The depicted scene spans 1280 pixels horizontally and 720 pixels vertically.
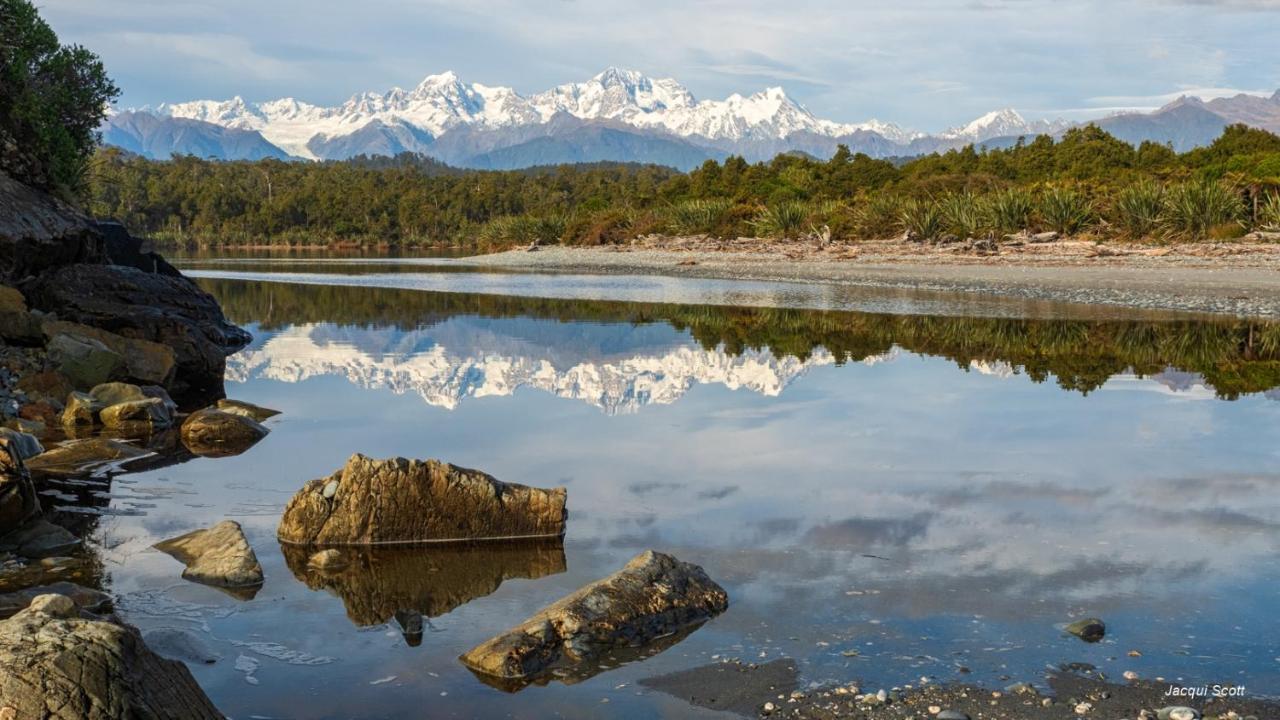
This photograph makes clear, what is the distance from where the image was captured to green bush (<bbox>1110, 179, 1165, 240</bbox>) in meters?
39.8

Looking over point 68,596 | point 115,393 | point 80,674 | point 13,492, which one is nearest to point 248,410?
point 115,393

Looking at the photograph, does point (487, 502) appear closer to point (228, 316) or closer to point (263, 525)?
point (263, 525)

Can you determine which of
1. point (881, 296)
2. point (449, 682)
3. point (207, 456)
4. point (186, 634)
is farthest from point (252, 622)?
point (881, 296)

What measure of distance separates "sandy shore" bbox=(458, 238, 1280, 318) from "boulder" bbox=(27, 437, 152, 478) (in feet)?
68.0

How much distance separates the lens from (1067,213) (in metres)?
42.6

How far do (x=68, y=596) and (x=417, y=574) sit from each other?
1976 millimetres

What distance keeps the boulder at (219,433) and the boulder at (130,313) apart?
3.54 m

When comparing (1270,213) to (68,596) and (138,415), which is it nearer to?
(138,415)

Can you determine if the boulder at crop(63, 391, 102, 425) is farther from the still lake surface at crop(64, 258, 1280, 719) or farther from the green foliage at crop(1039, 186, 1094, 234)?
the green foliage at crop(1039, 186, 1094, 234)

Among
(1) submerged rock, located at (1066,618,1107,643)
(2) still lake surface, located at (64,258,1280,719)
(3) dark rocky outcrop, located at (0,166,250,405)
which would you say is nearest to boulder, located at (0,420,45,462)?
(2) still lake surface, located at (64,258,1280,719)

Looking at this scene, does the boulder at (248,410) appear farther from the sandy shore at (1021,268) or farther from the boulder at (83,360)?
the sandy shore at (1021,268)

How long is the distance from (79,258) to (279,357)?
3707 mm

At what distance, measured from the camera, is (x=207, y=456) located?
423 inches

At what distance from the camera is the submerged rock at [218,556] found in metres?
6.82
